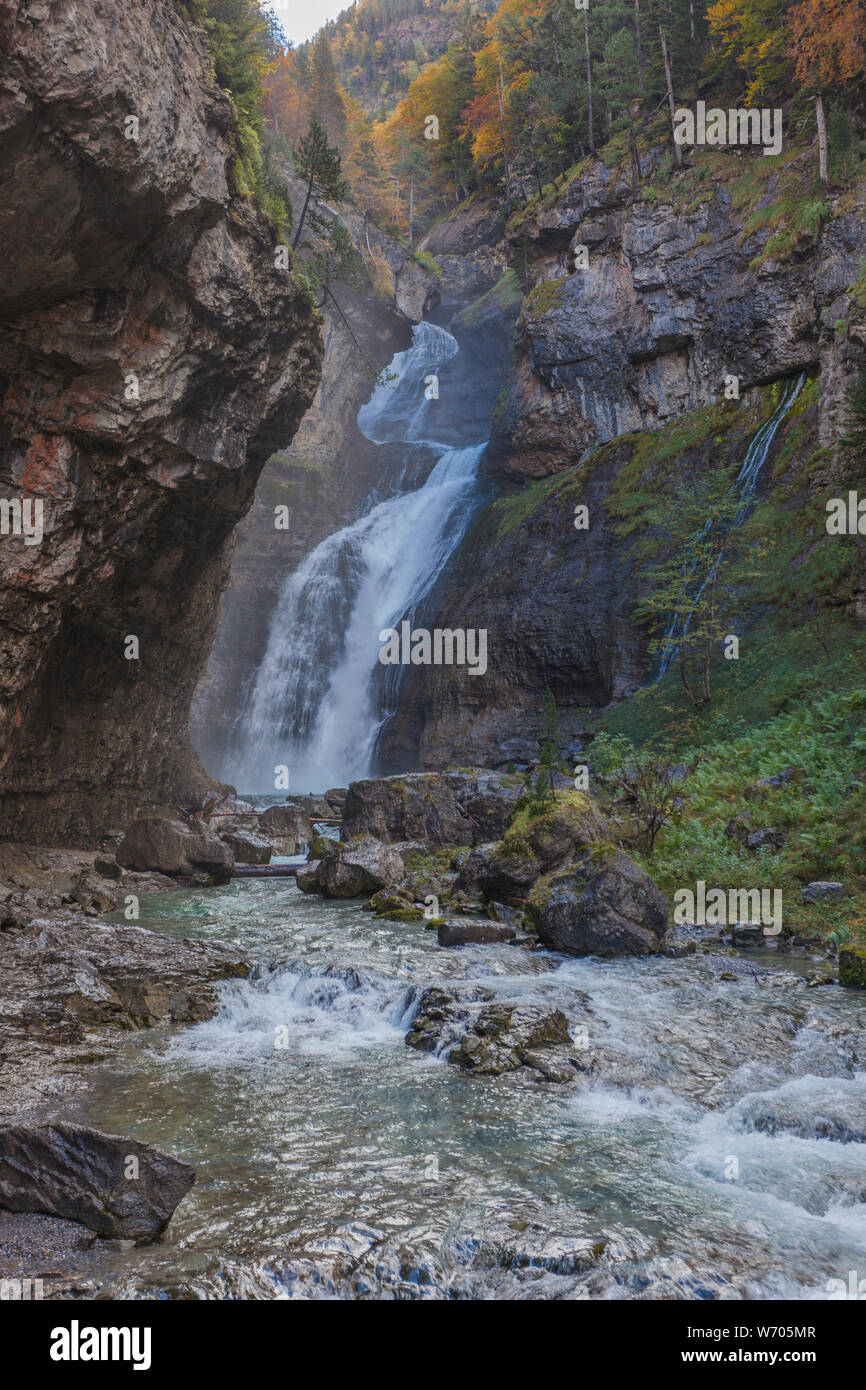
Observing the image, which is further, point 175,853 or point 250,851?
point 250,851

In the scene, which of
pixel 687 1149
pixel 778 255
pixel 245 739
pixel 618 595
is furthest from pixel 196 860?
pixel 778 255

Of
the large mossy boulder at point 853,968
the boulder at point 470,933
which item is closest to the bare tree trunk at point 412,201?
the boulder at point 470,933

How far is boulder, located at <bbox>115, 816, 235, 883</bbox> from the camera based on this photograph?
17250 millimetres

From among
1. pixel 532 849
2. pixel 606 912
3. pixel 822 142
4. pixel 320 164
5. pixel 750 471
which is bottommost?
pixel 606 912

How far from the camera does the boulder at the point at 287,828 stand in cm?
A: 2123

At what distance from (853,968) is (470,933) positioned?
4819mm

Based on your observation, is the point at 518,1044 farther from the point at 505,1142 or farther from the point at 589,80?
the point at 589,80

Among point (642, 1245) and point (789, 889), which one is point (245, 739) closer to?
point (789, 889)

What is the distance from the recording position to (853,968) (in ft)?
29.8

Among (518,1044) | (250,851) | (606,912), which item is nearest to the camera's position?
(518,1044)

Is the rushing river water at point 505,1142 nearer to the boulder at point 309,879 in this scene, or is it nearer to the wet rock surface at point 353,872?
the wet rock surface at point 353,872

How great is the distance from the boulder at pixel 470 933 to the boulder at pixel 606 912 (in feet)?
1.97

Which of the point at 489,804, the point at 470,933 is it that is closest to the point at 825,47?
the point at 489,804

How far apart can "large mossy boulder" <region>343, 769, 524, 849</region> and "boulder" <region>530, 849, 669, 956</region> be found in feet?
20.1
